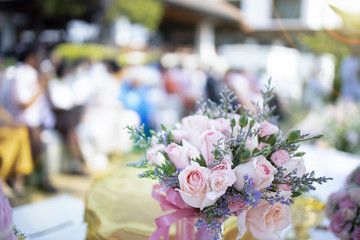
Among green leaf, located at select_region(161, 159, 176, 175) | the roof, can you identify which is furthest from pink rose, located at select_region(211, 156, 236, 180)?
the roof

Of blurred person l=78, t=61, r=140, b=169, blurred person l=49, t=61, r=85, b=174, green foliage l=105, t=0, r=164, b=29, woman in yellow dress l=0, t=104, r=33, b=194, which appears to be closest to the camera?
woman in yellow dress l=0, t=104, r=33, b=194

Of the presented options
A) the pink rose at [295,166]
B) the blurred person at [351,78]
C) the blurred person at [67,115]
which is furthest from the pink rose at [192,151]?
the blurred person at [351,78]

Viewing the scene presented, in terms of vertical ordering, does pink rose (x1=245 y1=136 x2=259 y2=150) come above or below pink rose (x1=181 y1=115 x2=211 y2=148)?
below

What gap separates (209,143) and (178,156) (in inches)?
3.2

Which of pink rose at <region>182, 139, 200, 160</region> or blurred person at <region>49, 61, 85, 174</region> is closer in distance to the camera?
pink rose at <region>182, 139, 200, 160</region>

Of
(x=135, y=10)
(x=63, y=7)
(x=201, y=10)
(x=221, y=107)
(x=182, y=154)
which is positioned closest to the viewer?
(x=182, y=154)

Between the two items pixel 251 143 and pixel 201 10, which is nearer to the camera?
pixel 251 143

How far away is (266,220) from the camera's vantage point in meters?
0.84

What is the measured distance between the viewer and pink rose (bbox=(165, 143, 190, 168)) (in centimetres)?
85

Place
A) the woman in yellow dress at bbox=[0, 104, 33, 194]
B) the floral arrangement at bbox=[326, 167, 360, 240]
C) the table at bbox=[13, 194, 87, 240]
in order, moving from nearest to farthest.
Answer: the floral arrangement at bbox=[326, 167, 360, 240]
the table at bbox=[13, 194, 87, 240]
the woman in yellow dress at bbox=[0, 104, 33, 194]

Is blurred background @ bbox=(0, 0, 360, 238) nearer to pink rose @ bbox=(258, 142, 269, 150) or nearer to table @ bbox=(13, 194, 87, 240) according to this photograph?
table @ bbox=(13, 194, 87, 240)

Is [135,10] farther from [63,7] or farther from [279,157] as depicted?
[279,157]

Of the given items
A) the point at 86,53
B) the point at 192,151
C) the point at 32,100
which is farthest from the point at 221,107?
the point at 86,53

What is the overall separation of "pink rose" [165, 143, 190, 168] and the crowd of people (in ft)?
4.96
